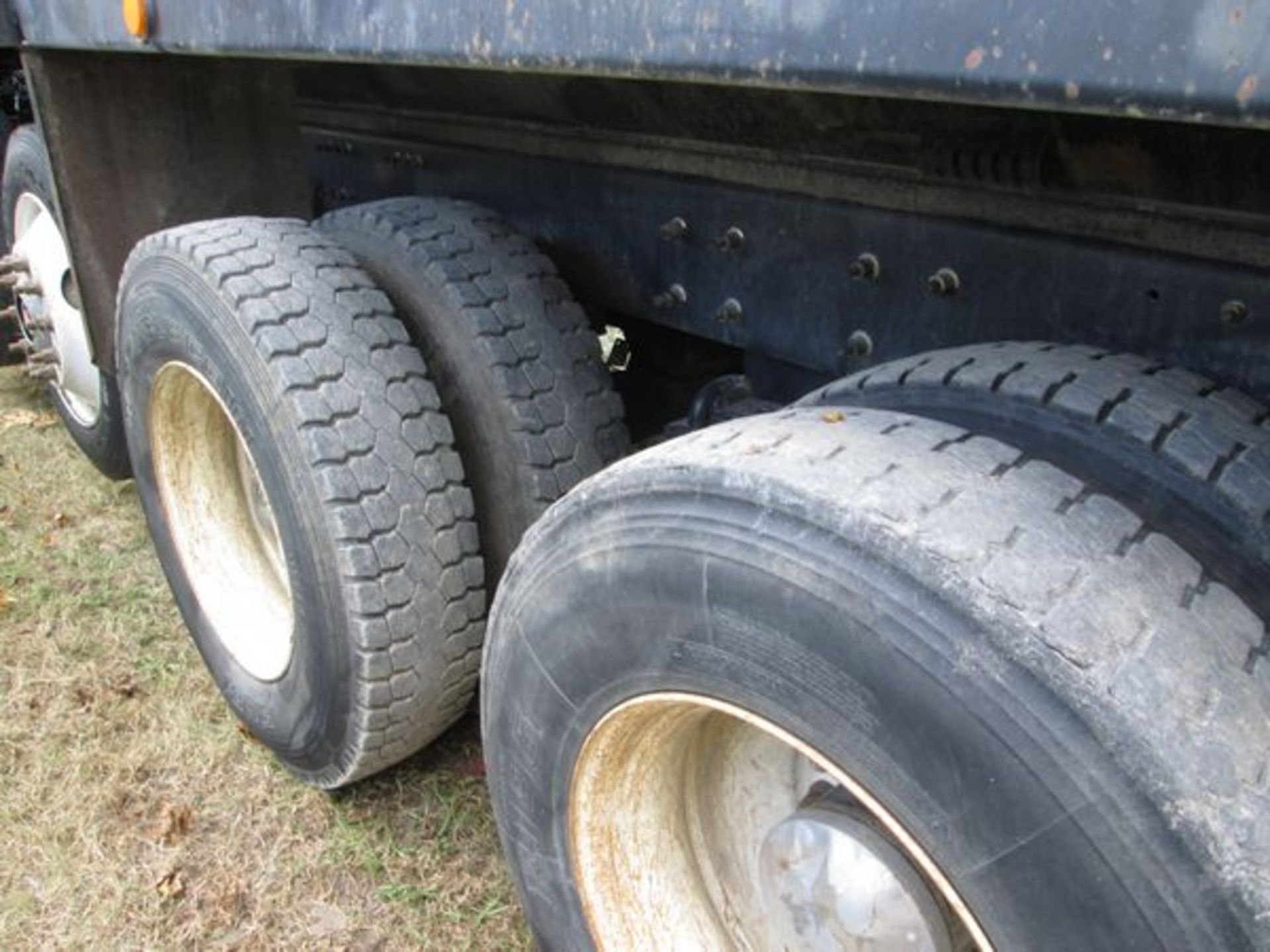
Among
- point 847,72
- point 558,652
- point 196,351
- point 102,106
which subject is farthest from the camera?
point 102,106

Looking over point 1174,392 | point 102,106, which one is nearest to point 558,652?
point 1174,392

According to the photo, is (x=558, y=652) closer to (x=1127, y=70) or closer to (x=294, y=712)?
(x=1127, y=70)

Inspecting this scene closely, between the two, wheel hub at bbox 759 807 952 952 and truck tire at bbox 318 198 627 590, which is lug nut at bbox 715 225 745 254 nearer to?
truck tire at bbox 318 198 627 590

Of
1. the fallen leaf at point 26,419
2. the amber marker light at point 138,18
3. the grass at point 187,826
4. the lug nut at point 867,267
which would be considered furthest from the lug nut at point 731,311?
the fallen leaf at point 26,419

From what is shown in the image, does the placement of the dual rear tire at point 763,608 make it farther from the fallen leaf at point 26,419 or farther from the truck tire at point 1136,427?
the fallen leaf at point 26,419

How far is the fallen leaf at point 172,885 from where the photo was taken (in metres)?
2.16

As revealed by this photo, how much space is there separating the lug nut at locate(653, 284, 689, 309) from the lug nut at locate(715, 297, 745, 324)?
0.09 meters

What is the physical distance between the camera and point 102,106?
2.43 m

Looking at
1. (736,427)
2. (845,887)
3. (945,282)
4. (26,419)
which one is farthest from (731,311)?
(26,419)

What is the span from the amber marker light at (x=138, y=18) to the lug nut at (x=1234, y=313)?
58.3 inches

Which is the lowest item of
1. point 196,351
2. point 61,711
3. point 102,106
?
point 61,711

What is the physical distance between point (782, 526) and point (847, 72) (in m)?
0.39

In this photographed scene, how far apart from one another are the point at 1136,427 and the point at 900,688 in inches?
16.0

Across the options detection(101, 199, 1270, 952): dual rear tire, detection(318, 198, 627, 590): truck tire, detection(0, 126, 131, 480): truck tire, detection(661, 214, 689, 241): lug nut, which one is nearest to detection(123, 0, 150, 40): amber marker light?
detection(101, 199, 1270, 952): dual rear tire
